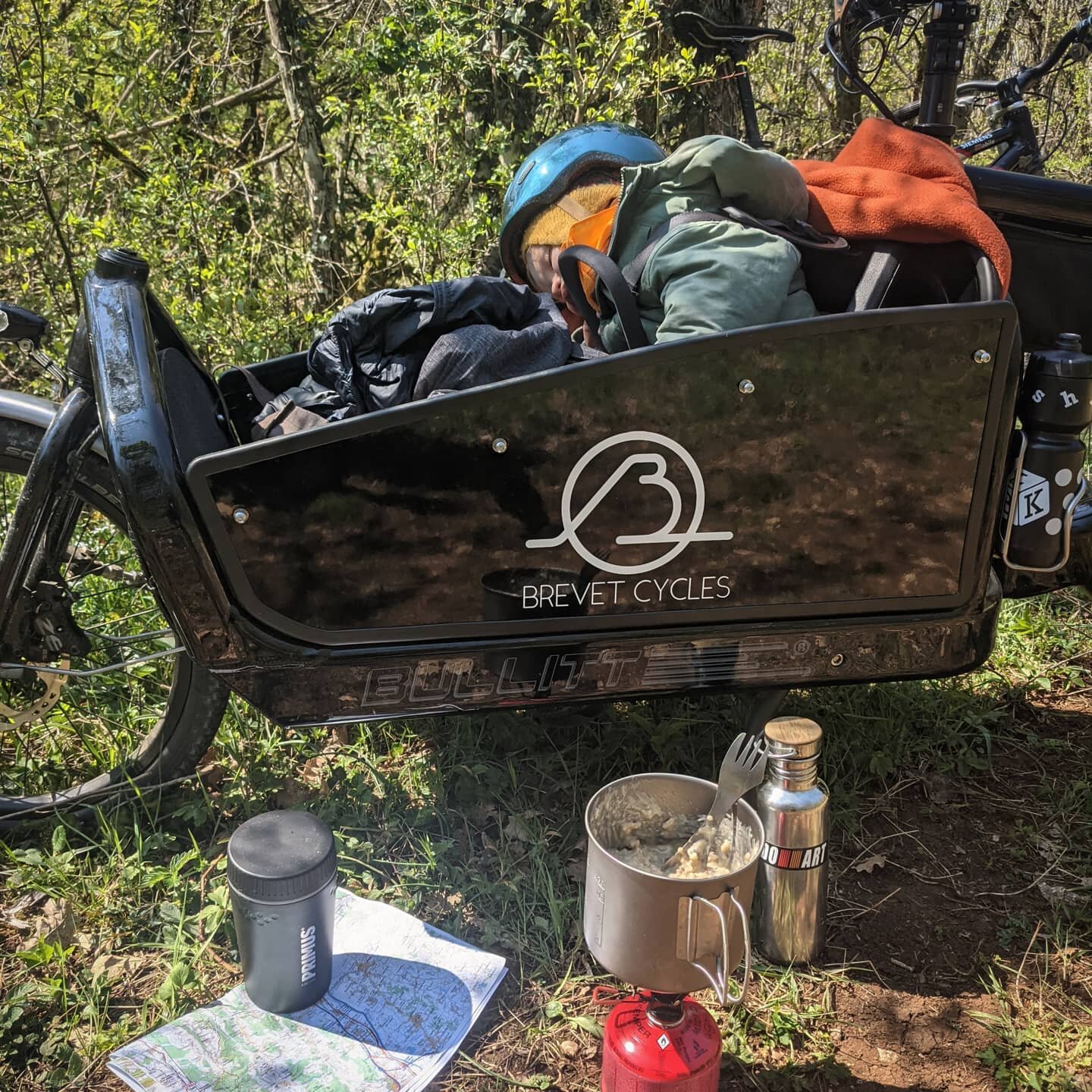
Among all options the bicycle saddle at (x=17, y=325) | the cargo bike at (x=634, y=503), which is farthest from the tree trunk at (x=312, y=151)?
the cargo bike at (x=634, y=503)

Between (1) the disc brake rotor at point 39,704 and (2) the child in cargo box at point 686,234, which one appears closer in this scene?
(2) the child in cargo box at point 686,234

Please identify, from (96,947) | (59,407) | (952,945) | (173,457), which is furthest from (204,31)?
(952,945)

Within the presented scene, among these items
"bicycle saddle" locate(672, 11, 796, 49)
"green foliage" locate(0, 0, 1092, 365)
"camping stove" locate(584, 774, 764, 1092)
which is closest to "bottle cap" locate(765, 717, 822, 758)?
"camping stove" locate(584, 774, 764, 1092)

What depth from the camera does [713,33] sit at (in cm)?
340

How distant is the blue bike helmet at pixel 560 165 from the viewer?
7.39 ft

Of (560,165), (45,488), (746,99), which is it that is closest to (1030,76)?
(746,99)

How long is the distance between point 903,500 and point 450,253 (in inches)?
103

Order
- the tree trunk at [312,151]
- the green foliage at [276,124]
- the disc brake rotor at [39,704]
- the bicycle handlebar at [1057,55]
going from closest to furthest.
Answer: the disc brake rotor at [39,704] → the bicycle handlebar at [1057,55] → the green foliage at [276,124] → the tree trunk at [312,151]

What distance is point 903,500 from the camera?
5.58 feet

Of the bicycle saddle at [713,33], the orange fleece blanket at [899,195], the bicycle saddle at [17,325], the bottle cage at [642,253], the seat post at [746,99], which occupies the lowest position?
the bicycle saddle at [17,325]

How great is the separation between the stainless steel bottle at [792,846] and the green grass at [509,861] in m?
0.07

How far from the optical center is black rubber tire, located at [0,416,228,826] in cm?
215

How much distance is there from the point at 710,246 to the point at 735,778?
2.91ft

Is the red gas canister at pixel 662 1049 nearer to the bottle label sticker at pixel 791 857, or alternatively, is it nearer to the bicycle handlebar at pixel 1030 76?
the bottle label sticker at pixel 791 857
